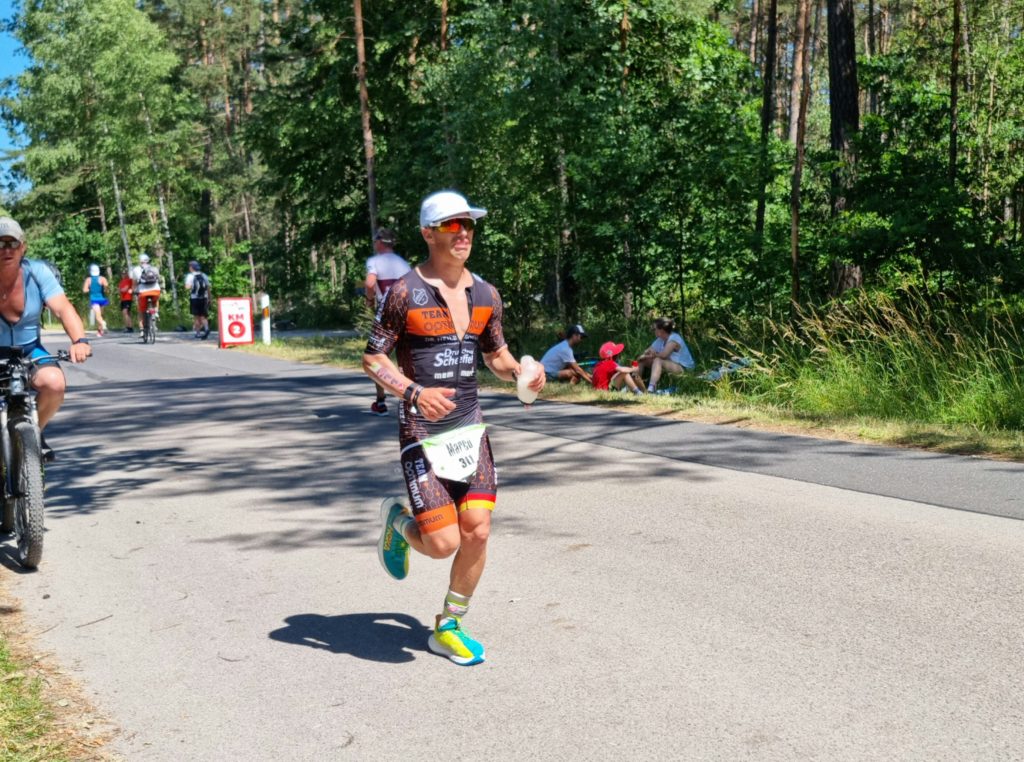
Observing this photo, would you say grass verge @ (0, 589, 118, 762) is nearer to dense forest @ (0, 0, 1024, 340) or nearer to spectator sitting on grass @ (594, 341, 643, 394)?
spectator sitting on grass @ (594, 341, 643, 394)

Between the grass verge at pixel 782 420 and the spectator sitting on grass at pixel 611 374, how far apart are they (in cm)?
32

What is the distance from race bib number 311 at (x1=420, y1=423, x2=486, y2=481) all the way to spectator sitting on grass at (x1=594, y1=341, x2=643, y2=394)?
10737mm

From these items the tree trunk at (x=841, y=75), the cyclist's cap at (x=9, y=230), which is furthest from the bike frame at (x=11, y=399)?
the tree trunk at (x=841, y=75)

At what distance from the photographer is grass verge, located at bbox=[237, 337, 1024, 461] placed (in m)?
10.3

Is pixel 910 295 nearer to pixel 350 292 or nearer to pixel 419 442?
pixel 419 442

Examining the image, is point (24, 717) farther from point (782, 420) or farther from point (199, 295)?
point (199, 295)

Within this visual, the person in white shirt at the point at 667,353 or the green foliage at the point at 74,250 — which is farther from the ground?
the green foliage at the point at 74,250

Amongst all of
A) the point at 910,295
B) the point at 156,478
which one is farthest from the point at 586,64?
the point at 156,478

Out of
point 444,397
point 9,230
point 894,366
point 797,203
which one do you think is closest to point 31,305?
point 9,230

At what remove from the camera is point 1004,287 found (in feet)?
50.8

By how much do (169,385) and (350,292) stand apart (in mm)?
18921

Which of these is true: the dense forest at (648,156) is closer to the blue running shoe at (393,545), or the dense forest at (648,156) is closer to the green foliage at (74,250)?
the blue running shoe at (393,545)

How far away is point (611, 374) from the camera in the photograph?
15.9 meters

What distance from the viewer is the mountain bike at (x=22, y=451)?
6477 millimetres
